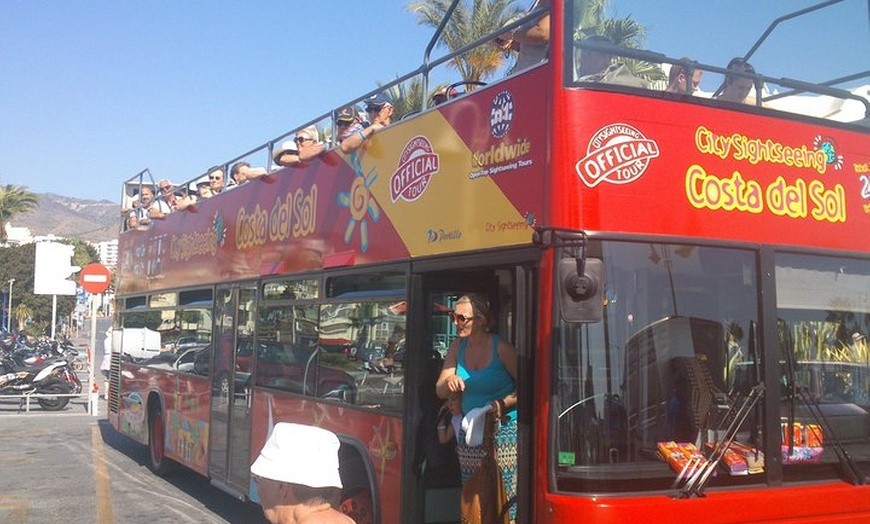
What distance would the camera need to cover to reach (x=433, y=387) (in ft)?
18.9

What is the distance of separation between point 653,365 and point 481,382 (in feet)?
3.50

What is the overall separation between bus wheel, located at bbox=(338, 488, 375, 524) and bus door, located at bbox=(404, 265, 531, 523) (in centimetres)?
60

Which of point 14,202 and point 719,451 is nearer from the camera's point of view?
point 719,451

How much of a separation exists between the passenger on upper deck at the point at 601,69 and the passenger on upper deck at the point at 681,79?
23 centimetres

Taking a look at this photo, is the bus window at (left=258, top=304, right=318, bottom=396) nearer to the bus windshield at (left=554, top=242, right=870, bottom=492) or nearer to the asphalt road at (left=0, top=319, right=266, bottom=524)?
the asphalt road at (left=0, top=319, right=266, bottom=524)

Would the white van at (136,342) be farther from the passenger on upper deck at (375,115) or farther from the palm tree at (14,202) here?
the palm tree at (14,202)

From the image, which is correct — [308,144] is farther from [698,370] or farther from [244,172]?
[698,370]

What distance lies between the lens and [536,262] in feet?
14.6

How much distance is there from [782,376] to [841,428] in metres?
0.48

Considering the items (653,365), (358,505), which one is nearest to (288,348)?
(358,505)

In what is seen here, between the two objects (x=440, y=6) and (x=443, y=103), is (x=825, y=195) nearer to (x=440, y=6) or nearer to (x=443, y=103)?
(x=443, y=103)

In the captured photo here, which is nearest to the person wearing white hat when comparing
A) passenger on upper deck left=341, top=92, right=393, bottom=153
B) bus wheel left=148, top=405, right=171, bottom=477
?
passenger on upper deck left=341, top=92, right=393, bottom=153

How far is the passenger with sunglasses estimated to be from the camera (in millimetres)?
4902

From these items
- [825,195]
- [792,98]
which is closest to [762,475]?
[825,195]
